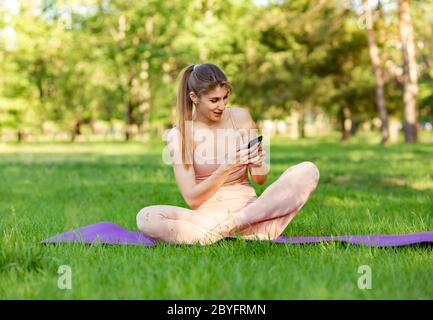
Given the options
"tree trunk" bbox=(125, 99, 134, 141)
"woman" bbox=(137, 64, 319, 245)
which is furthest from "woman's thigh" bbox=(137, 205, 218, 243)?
"tree trunk" bbox=(125, 99, 134, 141)

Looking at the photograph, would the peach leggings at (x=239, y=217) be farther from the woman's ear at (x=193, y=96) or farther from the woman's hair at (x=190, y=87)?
the woman's ear at (x=193, y=96)

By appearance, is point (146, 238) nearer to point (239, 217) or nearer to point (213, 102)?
point (239, 217)

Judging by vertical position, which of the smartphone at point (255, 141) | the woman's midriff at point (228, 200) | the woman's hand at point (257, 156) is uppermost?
the smartphone at point (255, 141)

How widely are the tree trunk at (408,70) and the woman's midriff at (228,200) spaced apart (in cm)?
2239

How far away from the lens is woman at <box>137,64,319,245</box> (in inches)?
195

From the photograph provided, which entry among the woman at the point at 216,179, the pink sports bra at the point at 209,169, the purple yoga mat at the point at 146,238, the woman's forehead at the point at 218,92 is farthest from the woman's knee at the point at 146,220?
the woman's forehead at the point at 218,92

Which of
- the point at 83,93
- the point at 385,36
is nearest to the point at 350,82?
the point at 385,36

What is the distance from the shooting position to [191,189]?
201 inches

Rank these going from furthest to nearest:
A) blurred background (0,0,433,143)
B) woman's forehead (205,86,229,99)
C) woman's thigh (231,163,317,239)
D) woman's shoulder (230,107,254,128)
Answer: blurred background (0,0,433,143) → woman's shoulder (230,107,254,128) → woman's thigh (231,163,317,239) → woman's forehead (205,86,229,99)

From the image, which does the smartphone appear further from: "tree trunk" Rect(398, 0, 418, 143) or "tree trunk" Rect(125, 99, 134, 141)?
"tree trunk" Rect(125, 99, 134, 141)

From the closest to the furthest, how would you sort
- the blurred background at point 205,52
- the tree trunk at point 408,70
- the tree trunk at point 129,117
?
the tree trunk at point 408,70 < the blurred background at point 205,52 < the tree trunk at point 129,117

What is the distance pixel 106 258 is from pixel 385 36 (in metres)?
30.0

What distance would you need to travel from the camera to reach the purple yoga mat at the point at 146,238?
181 inches
